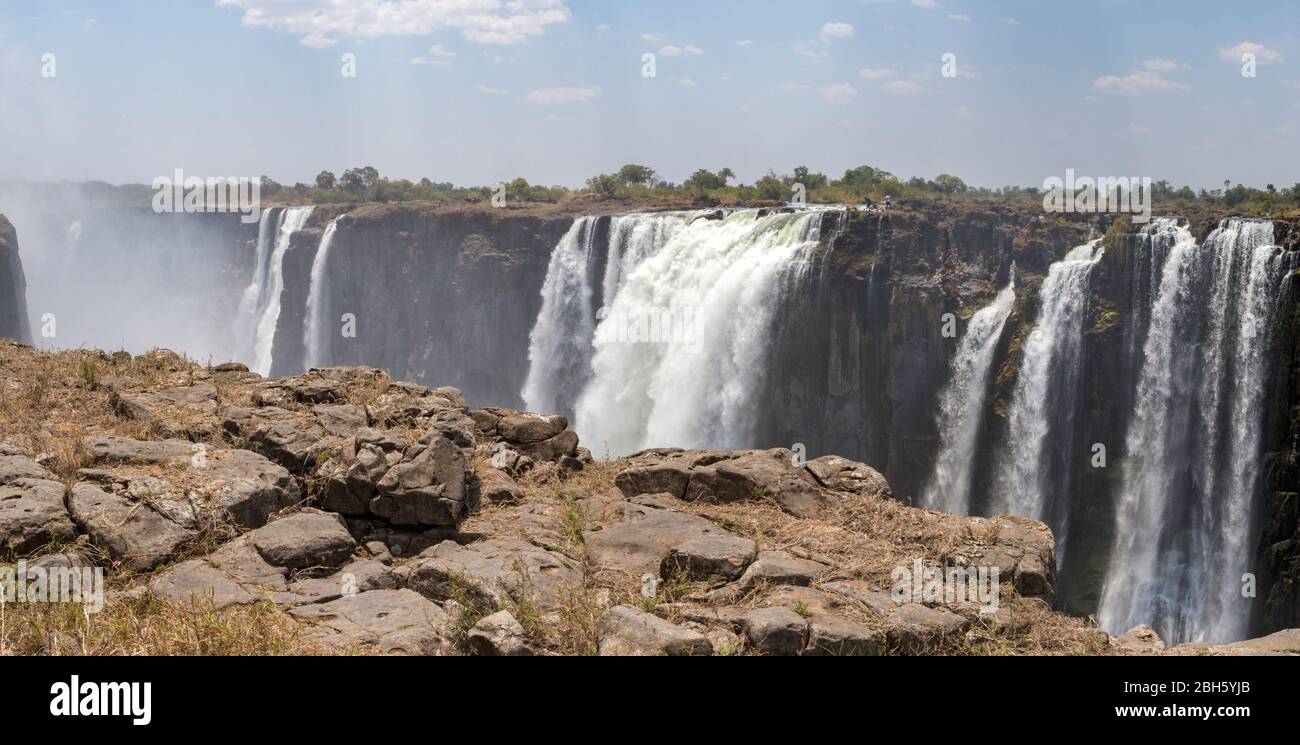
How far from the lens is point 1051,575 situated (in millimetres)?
6406

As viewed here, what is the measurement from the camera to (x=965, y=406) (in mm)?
27297

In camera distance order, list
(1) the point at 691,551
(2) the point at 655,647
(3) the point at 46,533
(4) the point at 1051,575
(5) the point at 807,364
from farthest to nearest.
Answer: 1. (5) the point at 807,364
2. (4) the point at 1051,575
3. (1) the point at 691,551
4. (3) the point at 46,533
5. (2) the point at 655,647

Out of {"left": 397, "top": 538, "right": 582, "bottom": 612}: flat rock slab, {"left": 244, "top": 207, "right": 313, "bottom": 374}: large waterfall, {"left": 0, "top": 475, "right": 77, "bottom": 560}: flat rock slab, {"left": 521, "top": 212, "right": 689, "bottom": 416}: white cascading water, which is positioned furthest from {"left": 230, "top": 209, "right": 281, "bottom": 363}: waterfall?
{"left": 397, "top": 538, "right": 582, "bottom": 612}: flat rock slab

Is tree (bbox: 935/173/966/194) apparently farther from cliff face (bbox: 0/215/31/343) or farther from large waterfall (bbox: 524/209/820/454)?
cliff face (bbox: 0/215/31/343)

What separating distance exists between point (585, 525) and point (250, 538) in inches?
82.0

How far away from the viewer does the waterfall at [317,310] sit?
A: 4591 centimetres

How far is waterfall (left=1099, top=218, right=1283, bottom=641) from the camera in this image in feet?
71.9

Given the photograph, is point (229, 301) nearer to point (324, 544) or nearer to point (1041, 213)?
point (1041, 213)

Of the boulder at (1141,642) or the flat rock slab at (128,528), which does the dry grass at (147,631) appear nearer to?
the flat rock slab at (128,528)

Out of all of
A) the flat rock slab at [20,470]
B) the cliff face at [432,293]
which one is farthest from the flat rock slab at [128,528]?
the cliff face at [432,293]
